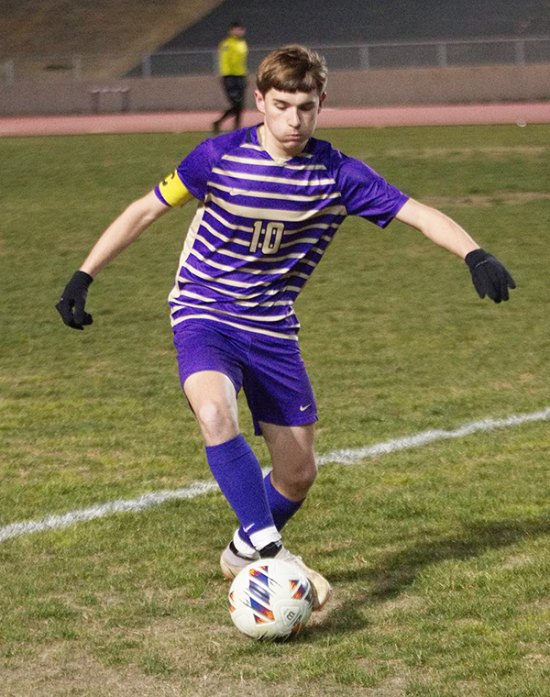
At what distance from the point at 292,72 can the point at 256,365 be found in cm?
101

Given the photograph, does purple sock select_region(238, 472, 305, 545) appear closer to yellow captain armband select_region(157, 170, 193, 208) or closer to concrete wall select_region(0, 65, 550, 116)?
yellow captain armband select_region(157, 170, 193, 208)

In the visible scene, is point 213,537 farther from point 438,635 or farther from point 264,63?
point 264,63

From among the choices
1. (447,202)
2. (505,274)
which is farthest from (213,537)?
(447,202)

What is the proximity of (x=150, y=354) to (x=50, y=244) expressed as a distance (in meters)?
4.81

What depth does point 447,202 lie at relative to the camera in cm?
1491

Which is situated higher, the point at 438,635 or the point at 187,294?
the point at 187,294

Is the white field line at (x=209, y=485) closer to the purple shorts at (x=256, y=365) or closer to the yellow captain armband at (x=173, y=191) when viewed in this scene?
the purple shorts at (x=256, y=365)

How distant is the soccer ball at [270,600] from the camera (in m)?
4.18

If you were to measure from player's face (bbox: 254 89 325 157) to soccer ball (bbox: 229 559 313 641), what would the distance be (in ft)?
4.61

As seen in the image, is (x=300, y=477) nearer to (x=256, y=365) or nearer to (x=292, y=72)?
(x=256, y=365)

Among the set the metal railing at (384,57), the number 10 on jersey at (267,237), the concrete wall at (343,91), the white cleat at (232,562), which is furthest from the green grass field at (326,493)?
the metal railing at (384,57)

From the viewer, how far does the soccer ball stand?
4180 millimetres

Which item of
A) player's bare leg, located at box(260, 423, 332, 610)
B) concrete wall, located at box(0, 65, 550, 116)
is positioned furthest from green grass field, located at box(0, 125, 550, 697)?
concrete wall, located at box(0, 65, 550, 116)

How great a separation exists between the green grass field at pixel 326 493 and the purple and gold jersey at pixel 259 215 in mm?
989
